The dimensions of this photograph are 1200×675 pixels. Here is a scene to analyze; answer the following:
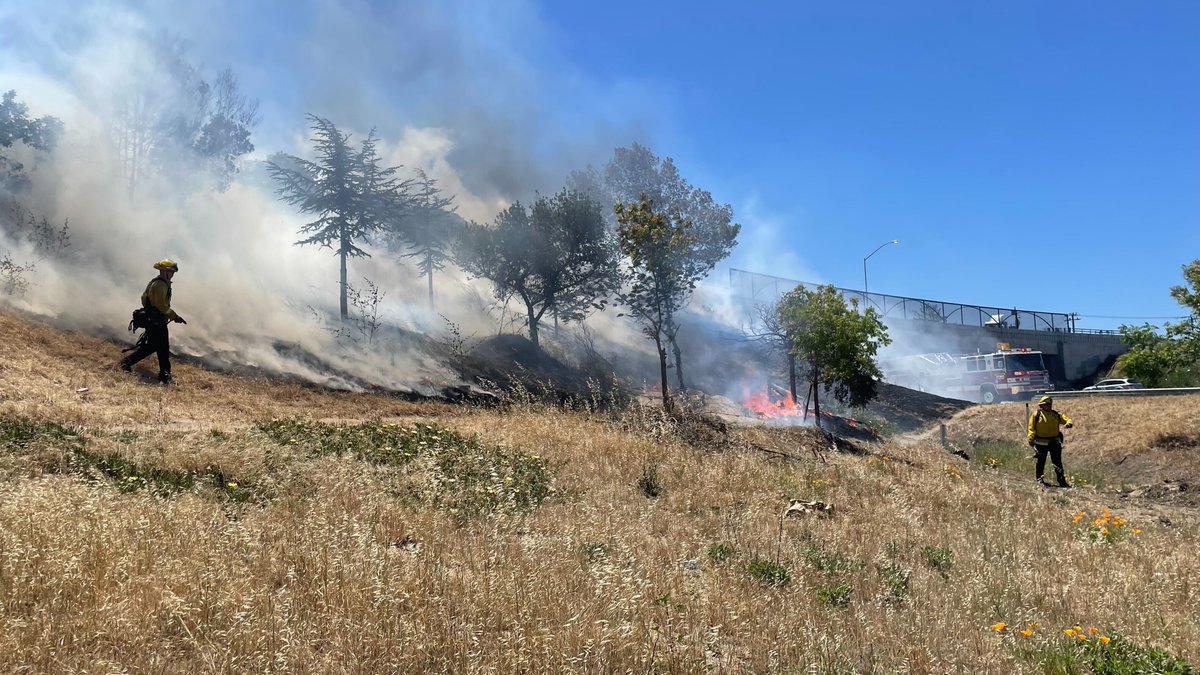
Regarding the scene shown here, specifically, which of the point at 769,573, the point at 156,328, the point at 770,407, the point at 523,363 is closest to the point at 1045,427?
the point at 769,573

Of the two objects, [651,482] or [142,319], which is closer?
[651,482]

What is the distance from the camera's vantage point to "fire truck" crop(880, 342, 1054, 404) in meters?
33.7

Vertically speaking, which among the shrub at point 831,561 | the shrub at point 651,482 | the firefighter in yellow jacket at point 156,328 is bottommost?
the shrub at point 831,561

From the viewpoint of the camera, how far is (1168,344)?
1772 centimetres

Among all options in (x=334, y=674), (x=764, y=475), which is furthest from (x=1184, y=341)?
(x=334, y=674)

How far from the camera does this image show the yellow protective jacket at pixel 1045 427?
41.7ft

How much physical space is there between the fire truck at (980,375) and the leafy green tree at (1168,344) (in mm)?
14741

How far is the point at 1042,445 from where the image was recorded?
1281 centimetres

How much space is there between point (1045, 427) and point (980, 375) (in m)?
26.0

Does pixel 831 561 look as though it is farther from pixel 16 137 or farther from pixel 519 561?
pixel 16 137

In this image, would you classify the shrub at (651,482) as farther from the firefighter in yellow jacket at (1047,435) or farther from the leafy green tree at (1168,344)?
the leafy green tree at (1168,344)

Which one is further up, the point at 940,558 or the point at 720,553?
the point at 720,553

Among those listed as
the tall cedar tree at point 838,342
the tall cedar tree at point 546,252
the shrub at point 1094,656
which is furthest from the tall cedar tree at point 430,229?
the shrub at point 1094,656

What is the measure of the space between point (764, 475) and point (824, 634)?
5002 millimetres
